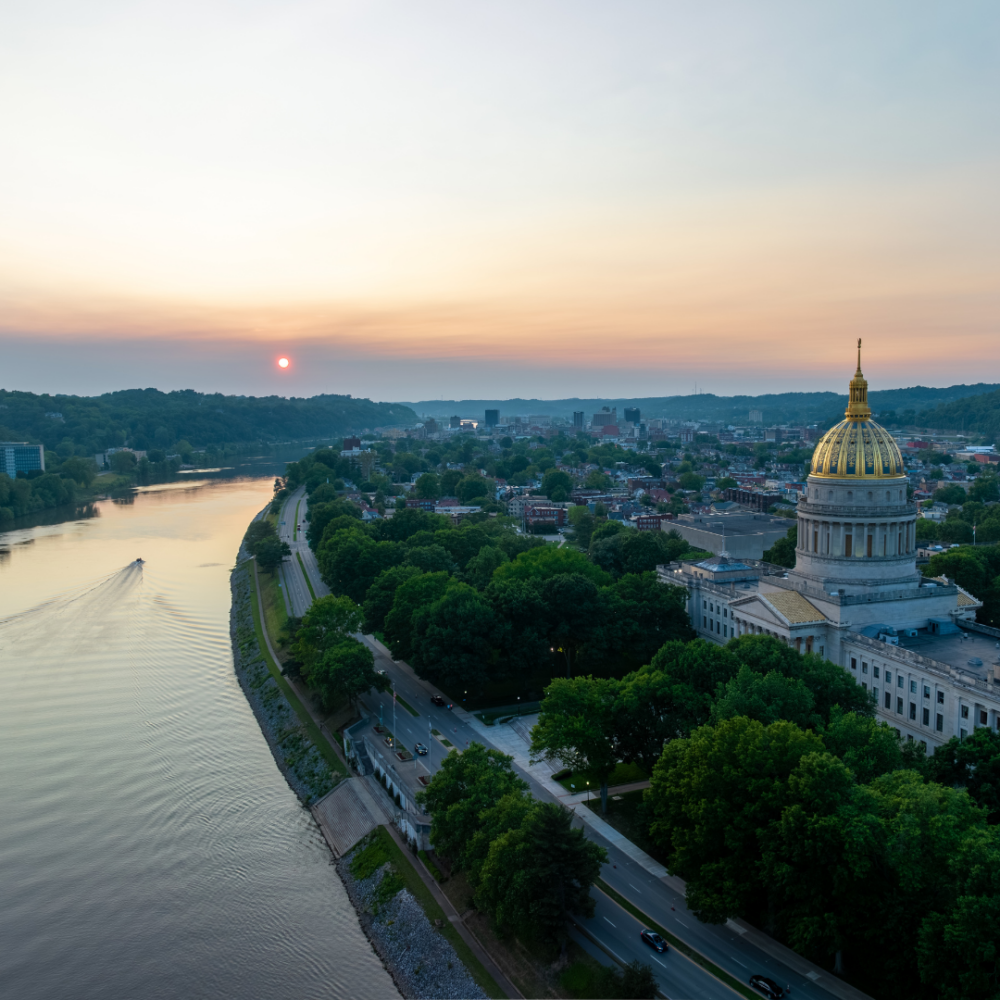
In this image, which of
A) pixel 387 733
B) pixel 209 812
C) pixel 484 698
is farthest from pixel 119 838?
pixel 484 698

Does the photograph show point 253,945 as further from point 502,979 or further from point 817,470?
point 817,470

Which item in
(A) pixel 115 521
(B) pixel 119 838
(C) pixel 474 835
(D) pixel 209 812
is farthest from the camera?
(A) pixel 115 521

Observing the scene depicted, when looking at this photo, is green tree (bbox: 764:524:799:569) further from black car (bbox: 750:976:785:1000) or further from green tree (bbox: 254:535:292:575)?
black car (bbox: 750:976:785:1000)

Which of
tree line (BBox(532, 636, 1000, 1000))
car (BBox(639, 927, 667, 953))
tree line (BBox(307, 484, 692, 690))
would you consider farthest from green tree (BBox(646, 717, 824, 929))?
tree line (BBox(307, 484, 692, 690))

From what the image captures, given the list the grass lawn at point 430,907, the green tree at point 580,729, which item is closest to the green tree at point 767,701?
the green tree at point 580,729

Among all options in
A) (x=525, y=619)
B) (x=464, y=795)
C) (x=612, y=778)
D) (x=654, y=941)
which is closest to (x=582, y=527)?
(x=525, y=619)

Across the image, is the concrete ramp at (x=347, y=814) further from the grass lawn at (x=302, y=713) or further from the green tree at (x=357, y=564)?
the green tree at (x=357, y=564)
